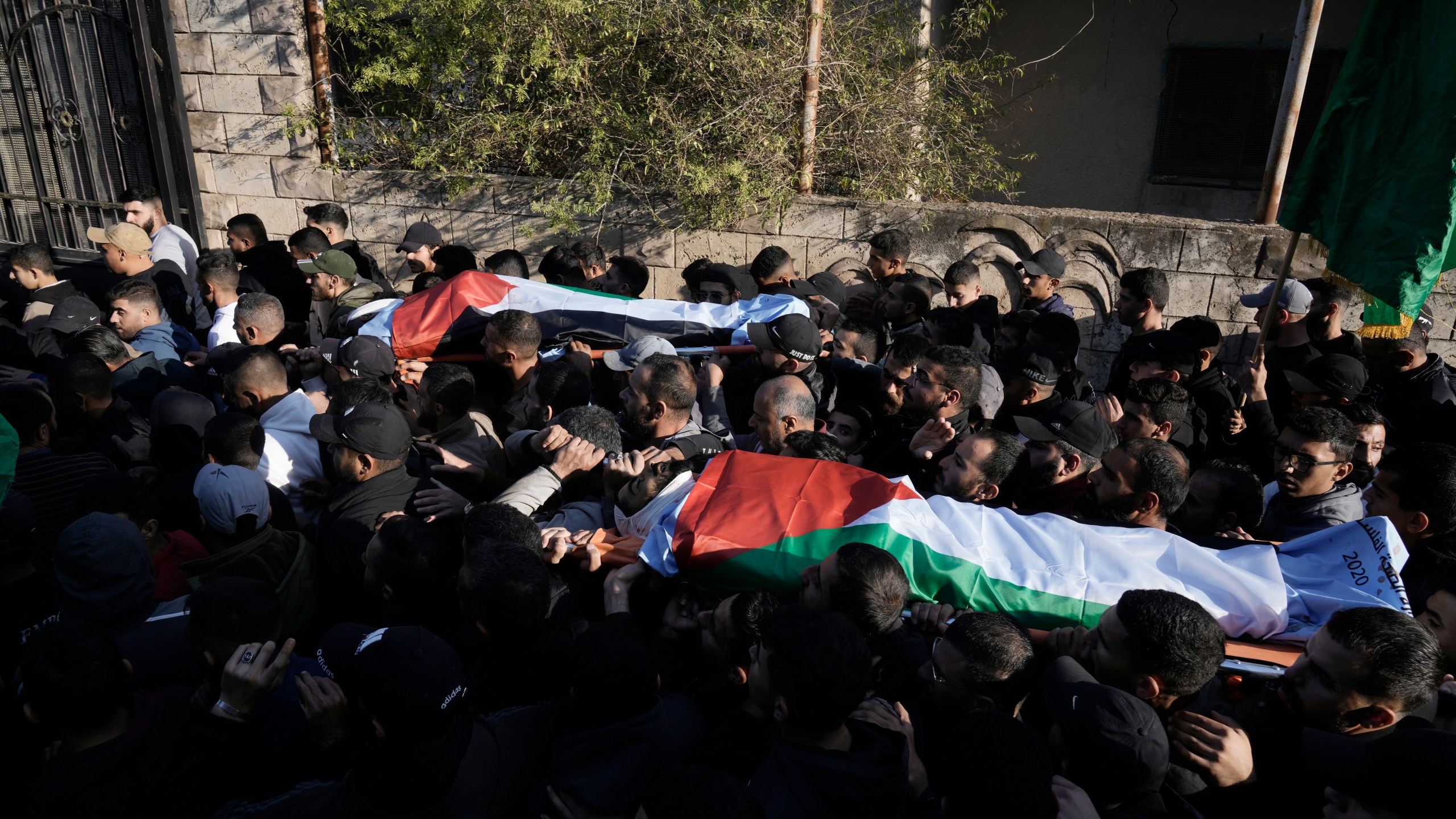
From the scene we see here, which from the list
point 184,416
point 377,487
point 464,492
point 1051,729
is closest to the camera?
point 1051,729

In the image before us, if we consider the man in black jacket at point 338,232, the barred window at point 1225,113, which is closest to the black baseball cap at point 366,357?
the man in black jacket at point 338,232

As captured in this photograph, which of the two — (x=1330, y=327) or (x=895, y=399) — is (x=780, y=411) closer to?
(x=895, y=399)

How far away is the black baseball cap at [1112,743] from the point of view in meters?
2.06

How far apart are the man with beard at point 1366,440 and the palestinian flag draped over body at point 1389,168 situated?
349 millimetres

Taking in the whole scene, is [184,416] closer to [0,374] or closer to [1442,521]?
[0,374]

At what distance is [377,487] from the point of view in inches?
133

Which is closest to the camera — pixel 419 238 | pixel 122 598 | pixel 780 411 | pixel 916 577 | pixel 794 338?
pixel 122 598

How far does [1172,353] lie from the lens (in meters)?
4.43

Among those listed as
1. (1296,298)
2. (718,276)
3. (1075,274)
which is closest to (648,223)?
(718,276)

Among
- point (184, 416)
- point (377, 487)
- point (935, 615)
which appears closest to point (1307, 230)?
point (935, 615)

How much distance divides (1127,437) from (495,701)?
118 inches

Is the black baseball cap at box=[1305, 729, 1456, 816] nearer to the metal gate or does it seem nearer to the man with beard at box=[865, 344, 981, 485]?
the man with beard at box=[865, 344, 981, 485]

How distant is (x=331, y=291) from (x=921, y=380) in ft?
12.2

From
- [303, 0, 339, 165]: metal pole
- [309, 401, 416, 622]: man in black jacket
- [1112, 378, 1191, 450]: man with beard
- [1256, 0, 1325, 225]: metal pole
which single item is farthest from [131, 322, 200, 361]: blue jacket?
[1256, 0, 1325, 225]: metal pole
